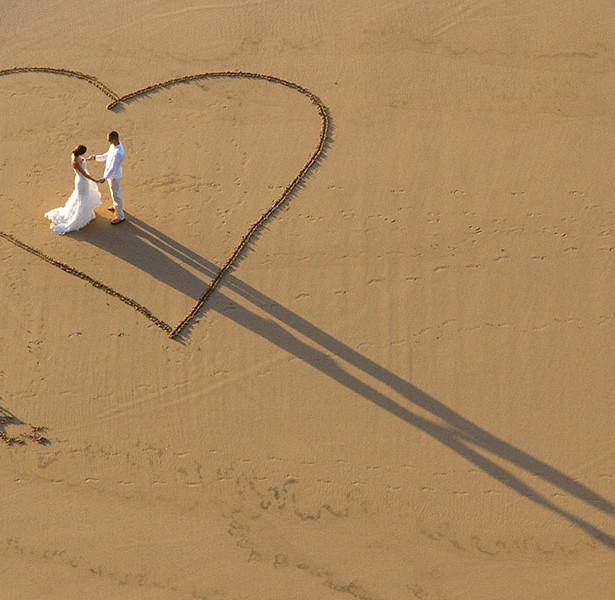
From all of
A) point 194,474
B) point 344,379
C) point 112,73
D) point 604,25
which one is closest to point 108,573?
point 194,474

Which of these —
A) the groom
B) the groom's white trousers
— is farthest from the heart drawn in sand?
the groom

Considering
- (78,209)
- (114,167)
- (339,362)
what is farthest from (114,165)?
(339,362)

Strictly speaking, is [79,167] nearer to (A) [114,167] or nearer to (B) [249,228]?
(A) [114,167]

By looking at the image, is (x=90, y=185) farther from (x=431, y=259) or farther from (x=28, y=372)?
(x=431, y=259)

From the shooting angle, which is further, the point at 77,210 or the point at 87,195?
the point at 77,210

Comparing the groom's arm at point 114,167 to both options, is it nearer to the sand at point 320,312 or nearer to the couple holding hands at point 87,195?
the couple holding hands at point 87,195
